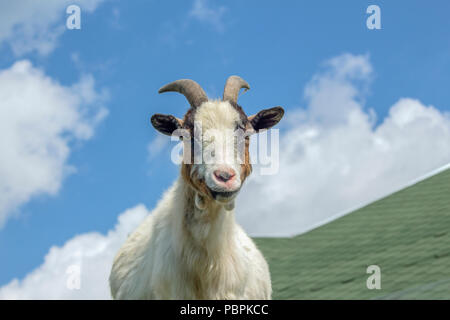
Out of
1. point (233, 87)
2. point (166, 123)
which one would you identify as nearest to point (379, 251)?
point (233, 87)

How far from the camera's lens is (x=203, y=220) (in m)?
9.07

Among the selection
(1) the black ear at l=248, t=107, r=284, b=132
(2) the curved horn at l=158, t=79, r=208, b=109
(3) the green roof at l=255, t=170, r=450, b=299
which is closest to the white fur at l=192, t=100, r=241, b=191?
(2) the curved horn at l=158, t=79, r=208, b=109

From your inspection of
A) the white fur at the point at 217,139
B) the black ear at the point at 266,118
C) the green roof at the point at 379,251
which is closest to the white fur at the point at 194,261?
the white fur at the point at 217,139

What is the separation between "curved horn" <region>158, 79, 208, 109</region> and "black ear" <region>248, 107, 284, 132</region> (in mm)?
729

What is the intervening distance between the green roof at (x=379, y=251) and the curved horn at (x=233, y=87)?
4.65m

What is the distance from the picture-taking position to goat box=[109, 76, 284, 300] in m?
8.78

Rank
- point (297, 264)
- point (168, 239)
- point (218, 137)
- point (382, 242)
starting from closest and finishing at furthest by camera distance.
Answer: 1. point (218, 137)
2. point (168, 239)
3. point (382, 242)
4. point (297, 264)

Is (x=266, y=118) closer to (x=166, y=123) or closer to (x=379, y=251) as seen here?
(x=166, y=123)

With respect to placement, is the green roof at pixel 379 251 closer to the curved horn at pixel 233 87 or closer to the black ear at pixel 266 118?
the black ear at pixel 266 118

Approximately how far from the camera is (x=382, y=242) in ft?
59.9

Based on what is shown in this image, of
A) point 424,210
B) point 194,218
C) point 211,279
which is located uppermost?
point 424,210
